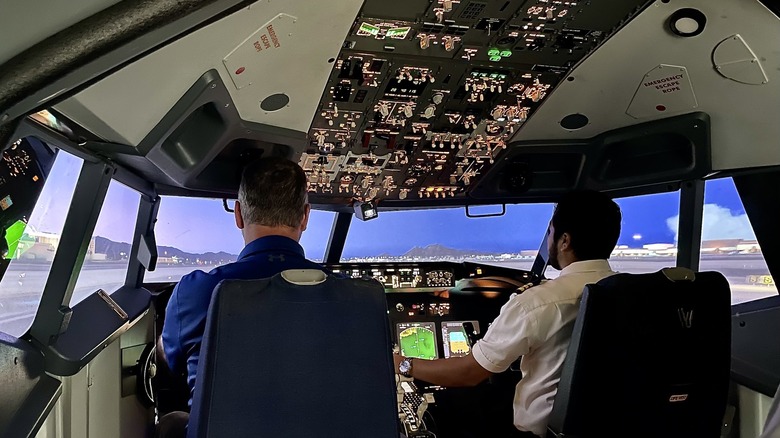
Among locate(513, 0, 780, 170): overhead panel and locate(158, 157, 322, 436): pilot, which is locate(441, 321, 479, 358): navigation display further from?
locate(158, 157, 322, 436): pilot

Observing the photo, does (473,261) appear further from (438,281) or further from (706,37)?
(706,37)

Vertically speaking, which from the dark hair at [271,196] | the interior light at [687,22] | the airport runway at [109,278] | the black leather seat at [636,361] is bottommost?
the black leather seat at [636,361]

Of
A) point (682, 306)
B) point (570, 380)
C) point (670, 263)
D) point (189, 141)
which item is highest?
point (189, 141)

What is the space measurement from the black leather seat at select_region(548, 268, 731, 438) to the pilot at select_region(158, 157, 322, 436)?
904mm

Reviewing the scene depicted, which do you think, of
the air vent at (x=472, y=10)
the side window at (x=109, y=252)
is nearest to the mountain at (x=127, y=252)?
the side window at (x=109, y=252)

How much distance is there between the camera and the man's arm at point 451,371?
2.30 metres

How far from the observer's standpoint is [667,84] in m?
2.71

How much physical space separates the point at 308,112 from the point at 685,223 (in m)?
2.04

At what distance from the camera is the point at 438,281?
4023 millimetres

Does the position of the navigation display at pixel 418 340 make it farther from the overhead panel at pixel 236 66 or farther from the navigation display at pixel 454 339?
the overhead panel at pixel 236 66

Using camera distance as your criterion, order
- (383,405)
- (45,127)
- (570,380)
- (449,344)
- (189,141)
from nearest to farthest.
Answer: (383,405) < (45,127) < (570,380) < (189,141) < (449,344)

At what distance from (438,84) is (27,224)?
1664mm

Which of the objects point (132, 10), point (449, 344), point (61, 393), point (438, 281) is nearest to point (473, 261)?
point (438, 281)

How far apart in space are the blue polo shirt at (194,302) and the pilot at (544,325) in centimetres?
81
